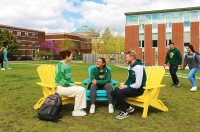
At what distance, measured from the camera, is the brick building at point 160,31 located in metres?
40.8

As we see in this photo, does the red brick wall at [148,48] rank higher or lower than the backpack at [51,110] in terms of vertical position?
higher

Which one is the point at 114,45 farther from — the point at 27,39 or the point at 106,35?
the point at 27,39

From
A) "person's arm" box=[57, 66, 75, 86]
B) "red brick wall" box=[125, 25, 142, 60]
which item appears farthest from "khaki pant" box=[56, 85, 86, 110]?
"red brick wall" box=[125, 25, 142, 60]

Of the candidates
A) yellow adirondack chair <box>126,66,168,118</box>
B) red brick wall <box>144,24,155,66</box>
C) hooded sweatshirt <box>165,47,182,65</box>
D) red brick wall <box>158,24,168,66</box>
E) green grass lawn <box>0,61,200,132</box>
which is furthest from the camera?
red brick wall <box>144,24,155,66</box>

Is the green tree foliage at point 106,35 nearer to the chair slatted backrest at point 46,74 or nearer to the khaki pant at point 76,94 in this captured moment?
the chair slatted backrest at point 46,74

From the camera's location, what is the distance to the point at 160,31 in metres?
43.0

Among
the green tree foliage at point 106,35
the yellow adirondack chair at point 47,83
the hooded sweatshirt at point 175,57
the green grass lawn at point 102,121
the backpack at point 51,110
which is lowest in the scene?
the green grass lawn at point 102,121

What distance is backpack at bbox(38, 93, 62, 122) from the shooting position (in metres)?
4.89

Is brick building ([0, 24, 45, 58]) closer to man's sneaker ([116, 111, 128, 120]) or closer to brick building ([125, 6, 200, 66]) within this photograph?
brick building ([125, 6, 200, 66])

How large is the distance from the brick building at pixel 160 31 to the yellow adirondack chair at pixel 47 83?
3766 cm

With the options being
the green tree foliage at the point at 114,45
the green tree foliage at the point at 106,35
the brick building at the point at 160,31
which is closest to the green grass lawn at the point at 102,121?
the brick building at the point at 160,31

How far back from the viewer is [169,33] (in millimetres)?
42781

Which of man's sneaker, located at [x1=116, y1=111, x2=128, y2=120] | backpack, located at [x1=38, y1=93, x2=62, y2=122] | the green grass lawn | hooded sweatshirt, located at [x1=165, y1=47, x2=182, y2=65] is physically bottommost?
the green grass lawn

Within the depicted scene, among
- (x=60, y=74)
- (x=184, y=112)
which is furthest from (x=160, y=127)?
(x=60, y=74)
